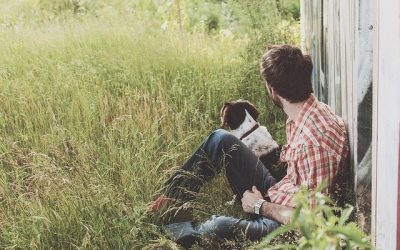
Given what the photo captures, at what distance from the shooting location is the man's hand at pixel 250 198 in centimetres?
359

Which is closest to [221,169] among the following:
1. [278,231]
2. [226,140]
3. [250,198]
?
[226,140]

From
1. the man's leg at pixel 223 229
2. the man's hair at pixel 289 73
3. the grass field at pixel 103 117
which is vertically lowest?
the man's leg at pixel 223 229

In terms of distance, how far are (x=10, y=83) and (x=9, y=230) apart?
6.62 ft

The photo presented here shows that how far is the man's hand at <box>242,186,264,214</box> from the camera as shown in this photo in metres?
3.59

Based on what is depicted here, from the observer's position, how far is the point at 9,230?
3736mm

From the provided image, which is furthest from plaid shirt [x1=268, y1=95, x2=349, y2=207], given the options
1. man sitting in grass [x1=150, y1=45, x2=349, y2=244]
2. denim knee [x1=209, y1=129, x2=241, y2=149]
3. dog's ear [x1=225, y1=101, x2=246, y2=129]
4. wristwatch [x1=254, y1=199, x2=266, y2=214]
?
dog's ear [x1=225, y1=101, x2=246, y2=129]

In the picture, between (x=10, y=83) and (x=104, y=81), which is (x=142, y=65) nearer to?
(x=104, y=81)

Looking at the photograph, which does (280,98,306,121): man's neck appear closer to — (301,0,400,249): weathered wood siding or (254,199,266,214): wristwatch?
(301,0,400,249): weathered wood siding

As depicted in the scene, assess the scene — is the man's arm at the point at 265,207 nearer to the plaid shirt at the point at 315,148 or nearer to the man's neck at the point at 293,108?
the plaid shirt at the point at 315,148

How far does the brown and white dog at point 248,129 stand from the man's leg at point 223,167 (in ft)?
0.80

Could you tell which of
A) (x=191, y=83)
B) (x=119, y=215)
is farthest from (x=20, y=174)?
(x=191, y=83)

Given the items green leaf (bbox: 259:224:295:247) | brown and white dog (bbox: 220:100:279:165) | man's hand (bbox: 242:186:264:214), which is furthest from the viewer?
brown and white dog (bbox: 220:100:279:165)

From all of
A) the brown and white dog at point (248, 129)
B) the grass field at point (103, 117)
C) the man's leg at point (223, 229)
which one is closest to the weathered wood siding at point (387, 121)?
the man's leg at point (223, 229)

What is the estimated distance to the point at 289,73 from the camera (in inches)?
135
